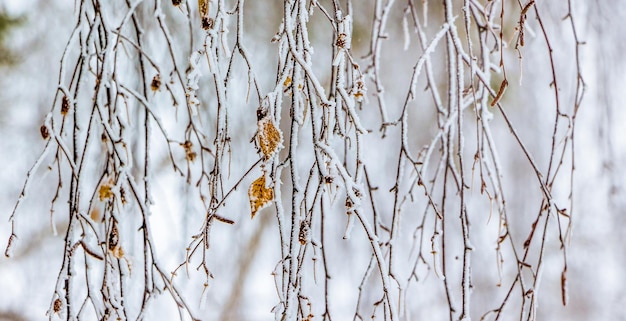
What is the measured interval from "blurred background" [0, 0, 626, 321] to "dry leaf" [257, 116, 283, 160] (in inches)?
41.8

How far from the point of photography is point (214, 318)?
8.63 ft

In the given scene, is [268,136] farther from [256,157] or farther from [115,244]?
[256,157]

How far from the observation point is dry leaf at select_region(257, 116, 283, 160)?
67cm

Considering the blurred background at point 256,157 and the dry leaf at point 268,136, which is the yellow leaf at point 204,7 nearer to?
the dry leaf at point 268,136

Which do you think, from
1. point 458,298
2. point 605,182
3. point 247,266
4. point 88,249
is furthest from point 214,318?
point 88,249

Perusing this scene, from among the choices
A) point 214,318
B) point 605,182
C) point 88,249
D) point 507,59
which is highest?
point 507,59

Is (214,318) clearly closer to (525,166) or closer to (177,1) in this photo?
(525,166)

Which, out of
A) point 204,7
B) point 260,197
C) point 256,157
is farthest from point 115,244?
A: point 256,157

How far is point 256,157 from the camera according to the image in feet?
7.35

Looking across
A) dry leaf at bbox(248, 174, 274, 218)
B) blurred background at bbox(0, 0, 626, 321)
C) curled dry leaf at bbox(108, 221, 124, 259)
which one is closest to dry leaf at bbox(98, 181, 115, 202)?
curled dry leaf at bbox(108, 221, 124, 259)

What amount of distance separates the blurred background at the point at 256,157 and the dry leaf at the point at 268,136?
1062 millimetres

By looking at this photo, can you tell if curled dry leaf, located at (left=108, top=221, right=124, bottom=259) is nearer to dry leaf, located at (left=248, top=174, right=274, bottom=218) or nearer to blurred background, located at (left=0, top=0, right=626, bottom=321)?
dry leaf, located at (left=248, top=174, right=274, bottom=218)

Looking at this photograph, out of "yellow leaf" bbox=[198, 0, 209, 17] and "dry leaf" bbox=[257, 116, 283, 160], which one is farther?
"yellow leaf" bbox=[198, 0, 209, 17]

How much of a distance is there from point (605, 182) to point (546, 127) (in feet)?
1.05
